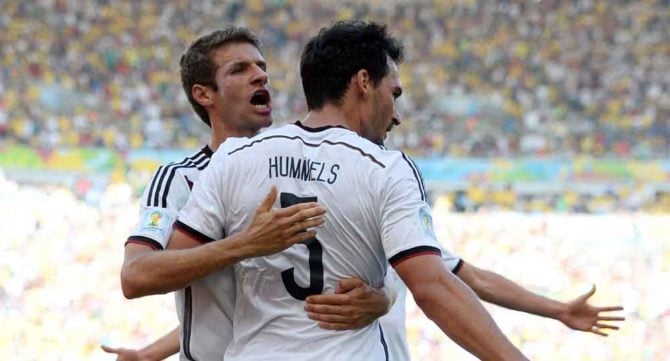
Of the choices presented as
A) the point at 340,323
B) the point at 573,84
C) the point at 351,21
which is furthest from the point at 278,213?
the point at 573,84

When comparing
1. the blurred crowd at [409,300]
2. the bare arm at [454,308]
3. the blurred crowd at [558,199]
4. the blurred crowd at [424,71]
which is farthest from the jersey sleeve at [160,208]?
the blurred crowd at [424,71]

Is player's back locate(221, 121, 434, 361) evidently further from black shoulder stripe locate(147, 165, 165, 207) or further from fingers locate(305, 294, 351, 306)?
black shoulder stripe locate(147, 165, 165, 207)

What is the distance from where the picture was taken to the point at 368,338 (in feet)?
9.04

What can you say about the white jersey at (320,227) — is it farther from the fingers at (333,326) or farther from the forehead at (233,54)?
the forehead at (233,54)

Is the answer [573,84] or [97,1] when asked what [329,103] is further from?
[97,1]

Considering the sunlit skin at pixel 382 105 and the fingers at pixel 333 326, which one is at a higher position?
the sunlit skin at pixel 382 105

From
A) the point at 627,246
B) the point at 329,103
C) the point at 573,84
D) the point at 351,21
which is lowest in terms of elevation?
the point at 329,103

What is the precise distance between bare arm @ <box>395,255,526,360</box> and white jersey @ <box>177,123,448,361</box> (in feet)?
0.14

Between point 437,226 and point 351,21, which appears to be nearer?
point 351,21

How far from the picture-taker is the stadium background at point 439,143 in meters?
9.12

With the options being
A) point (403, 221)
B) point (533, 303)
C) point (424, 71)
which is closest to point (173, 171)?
point (403, 221)

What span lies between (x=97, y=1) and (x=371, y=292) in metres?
18.9

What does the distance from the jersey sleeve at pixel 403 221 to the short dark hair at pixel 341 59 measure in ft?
1.05

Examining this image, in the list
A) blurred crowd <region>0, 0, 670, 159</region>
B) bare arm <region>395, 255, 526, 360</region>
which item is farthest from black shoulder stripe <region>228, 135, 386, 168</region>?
blurred crowd <region>0, 0, 670, 159</region>
